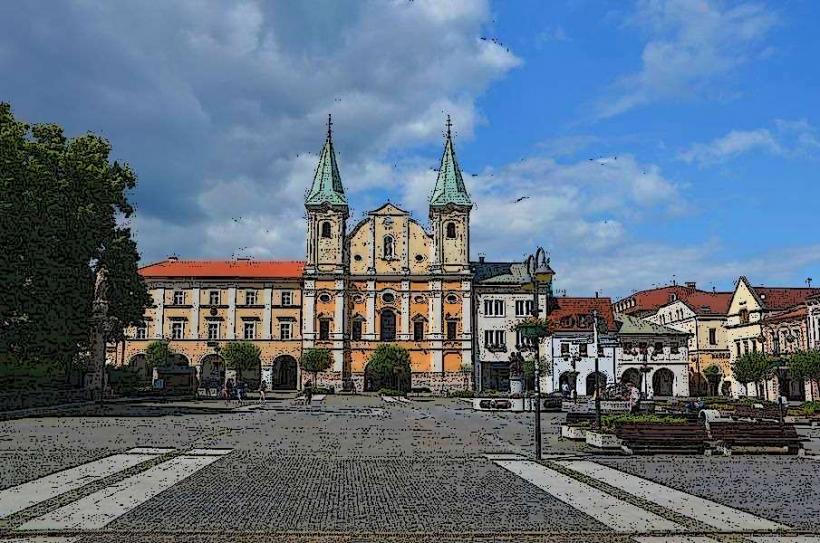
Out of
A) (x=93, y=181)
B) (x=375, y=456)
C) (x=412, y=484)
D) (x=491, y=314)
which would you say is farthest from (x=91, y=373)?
(x=491, y=314)

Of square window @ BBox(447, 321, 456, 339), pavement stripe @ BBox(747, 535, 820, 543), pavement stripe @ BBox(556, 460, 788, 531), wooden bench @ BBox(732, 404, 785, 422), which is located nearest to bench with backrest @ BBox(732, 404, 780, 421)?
wooden bench @ BBox(732, 404, 785, 422)

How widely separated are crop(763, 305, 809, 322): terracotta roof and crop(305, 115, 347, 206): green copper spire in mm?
40193

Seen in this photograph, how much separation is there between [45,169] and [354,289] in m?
44.6

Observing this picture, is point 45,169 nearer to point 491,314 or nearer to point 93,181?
point 93,181

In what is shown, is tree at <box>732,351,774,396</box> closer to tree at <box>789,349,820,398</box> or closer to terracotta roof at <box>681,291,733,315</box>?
tree at <box>789,349,820,398</box>

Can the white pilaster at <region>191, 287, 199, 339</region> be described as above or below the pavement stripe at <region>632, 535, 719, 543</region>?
above

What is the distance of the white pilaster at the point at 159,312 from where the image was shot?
80312mm

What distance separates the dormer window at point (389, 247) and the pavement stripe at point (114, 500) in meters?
65.2

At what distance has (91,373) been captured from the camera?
44219mm

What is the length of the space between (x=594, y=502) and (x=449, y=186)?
71.7m

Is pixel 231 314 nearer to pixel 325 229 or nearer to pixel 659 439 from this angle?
pixel 325 229

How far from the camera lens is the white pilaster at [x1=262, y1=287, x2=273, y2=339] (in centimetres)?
8075

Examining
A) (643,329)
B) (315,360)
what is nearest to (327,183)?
(315,360)

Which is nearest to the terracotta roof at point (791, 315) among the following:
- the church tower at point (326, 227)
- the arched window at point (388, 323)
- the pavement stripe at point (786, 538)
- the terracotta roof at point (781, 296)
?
the terracotta roof at point (781, 296)
